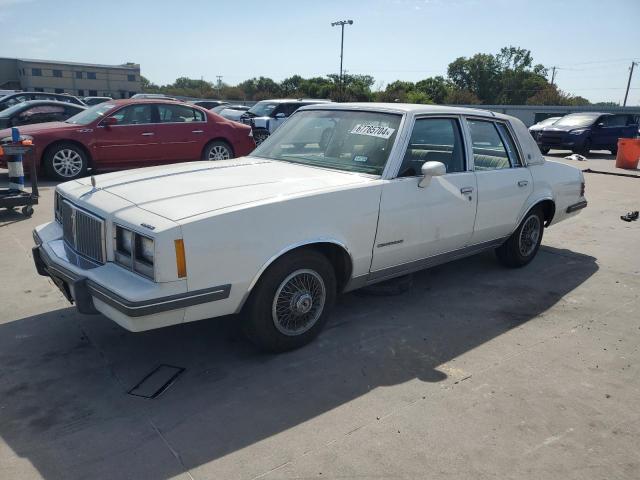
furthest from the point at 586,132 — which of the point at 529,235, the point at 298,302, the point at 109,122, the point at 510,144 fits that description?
the point at 298,302

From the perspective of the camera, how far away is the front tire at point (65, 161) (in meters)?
9.05

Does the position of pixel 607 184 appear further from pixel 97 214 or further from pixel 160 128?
pixel 97 214

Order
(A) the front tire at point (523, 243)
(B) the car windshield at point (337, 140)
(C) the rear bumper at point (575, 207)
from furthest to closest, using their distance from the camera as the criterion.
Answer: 1. (C) the rear bumper at point (575, 207)
2. (A) the front tire at point (523, 243)
3. (B) the car windshield at point (337, 140)

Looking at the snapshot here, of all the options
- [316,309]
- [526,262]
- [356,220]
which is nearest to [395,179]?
Result: [356,220]

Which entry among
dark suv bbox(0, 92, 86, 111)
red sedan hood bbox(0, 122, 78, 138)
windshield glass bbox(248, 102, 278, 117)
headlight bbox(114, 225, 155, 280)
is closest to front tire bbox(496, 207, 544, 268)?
headlight bbox(114, 225, 155, 280)

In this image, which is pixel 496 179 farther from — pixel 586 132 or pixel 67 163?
pixel 586 132

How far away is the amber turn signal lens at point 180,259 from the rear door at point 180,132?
7568 millimetres

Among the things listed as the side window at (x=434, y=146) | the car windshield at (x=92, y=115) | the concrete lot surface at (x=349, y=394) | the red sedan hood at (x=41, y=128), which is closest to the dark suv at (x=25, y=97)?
the car windshield at (x=92, y=115)

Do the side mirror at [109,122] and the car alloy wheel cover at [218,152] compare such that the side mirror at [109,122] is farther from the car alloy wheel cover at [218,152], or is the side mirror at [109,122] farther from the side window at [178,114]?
the car alloy wheel cover at [218,152]

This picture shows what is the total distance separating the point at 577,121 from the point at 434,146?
657 inches

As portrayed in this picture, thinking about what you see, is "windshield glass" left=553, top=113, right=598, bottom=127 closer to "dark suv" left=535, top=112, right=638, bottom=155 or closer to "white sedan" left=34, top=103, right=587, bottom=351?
"dark suv" left=535, top=112, right=638, bottom=155

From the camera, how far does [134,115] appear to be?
31.8 ft

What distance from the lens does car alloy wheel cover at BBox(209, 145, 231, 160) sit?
10.5 metres

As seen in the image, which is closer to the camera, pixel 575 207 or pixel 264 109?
pixel 575 207
